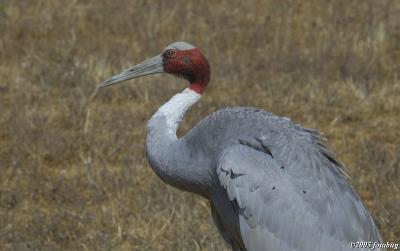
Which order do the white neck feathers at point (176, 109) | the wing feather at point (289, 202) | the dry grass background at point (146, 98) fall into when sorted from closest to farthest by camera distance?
the wing feather at point (289, 202)
the white neck feathers at point (176, 109)
the dry grass background at point (146, 98)

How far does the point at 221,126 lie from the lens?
5.14m

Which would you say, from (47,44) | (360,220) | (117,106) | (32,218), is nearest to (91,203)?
(32,218)

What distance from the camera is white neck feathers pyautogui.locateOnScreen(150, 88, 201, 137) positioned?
5.38 m

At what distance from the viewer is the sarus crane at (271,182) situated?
193 inches

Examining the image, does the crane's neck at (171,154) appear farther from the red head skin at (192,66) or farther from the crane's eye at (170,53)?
the crane's eye at (170,53)

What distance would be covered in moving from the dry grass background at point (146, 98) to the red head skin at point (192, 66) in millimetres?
1026

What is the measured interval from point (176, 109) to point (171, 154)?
0.33 m

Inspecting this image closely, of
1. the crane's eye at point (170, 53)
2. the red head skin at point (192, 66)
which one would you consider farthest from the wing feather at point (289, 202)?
the crane's eye at point (170, 53)

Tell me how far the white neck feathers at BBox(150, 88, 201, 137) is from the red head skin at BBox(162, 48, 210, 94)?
0.22 ft

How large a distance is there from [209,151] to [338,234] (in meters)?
0.78

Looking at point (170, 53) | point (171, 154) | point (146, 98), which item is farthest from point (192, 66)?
point (146, 98)

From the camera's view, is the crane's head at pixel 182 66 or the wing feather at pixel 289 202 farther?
the crane's head at pixel 182 66

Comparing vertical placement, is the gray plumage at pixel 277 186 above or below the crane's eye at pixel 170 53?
below

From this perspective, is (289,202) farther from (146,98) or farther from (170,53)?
(146,98)
